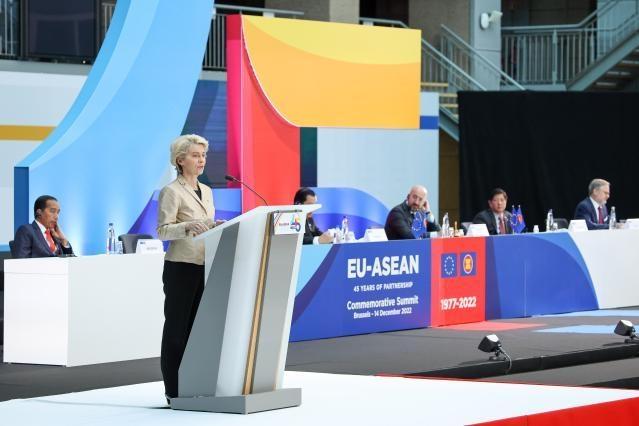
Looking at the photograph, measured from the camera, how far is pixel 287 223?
5906mm

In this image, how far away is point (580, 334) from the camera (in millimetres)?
10609

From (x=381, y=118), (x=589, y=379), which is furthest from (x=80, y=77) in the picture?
(x=589, y=379)

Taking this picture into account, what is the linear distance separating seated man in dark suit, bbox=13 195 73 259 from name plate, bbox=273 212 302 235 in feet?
12.5

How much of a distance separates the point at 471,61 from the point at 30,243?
13011mm

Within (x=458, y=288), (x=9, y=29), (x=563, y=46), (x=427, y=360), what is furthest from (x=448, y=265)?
(x=563, y=46)

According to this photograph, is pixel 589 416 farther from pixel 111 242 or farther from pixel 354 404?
pixel 111 242

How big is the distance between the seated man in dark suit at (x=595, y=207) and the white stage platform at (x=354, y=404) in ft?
21.4

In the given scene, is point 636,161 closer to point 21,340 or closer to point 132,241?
point 132,241

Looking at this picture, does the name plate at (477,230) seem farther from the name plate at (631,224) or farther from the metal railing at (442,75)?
the metal railing at (442,75)

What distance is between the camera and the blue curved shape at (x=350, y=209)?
1542 centimetres

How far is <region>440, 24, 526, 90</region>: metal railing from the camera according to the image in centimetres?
2088

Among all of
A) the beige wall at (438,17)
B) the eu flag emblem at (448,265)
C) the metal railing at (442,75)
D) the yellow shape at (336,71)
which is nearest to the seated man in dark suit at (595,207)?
the eu flag emblem at (448,265)

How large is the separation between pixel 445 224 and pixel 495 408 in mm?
5674

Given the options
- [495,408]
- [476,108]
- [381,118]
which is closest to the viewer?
[495,408]
